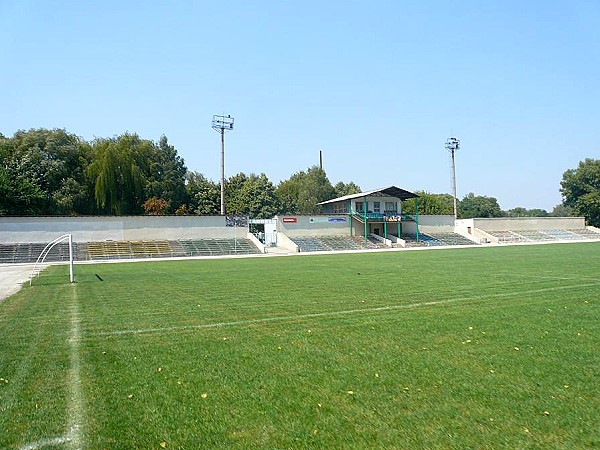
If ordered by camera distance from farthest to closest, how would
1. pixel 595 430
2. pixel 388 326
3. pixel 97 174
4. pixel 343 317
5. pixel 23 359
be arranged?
1. pixel 97 174
2. pixel 343 317
3. pixel 388 326
4. pixel 23 359
5. pixel 595 430

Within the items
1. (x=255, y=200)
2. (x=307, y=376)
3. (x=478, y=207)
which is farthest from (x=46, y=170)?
(x=478, y=207)

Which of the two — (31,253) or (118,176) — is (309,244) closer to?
(118,176)

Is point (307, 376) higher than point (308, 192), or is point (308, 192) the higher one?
point (308, 192)

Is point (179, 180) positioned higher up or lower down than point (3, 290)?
higher up

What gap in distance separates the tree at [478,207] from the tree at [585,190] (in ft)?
86.0

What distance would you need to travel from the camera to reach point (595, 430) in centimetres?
399

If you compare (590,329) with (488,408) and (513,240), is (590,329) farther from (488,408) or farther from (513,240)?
(513,240)

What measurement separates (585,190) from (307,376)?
91471mm

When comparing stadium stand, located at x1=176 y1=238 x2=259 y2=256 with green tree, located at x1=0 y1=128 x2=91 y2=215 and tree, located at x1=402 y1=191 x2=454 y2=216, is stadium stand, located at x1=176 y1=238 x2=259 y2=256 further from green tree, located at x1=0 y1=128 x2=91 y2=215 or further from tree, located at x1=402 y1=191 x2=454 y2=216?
tree, located at x1=402 y1=191 x2=454 y2=216

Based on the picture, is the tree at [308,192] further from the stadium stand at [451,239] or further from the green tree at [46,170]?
the green tree at [46,170]

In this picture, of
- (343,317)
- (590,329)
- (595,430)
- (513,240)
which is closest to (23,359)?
(343,317)

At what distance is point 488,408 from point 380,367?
1.62m

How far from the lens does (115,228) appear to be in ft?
175

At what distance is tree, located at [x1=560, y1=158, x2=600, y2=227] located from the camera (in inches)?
3137
